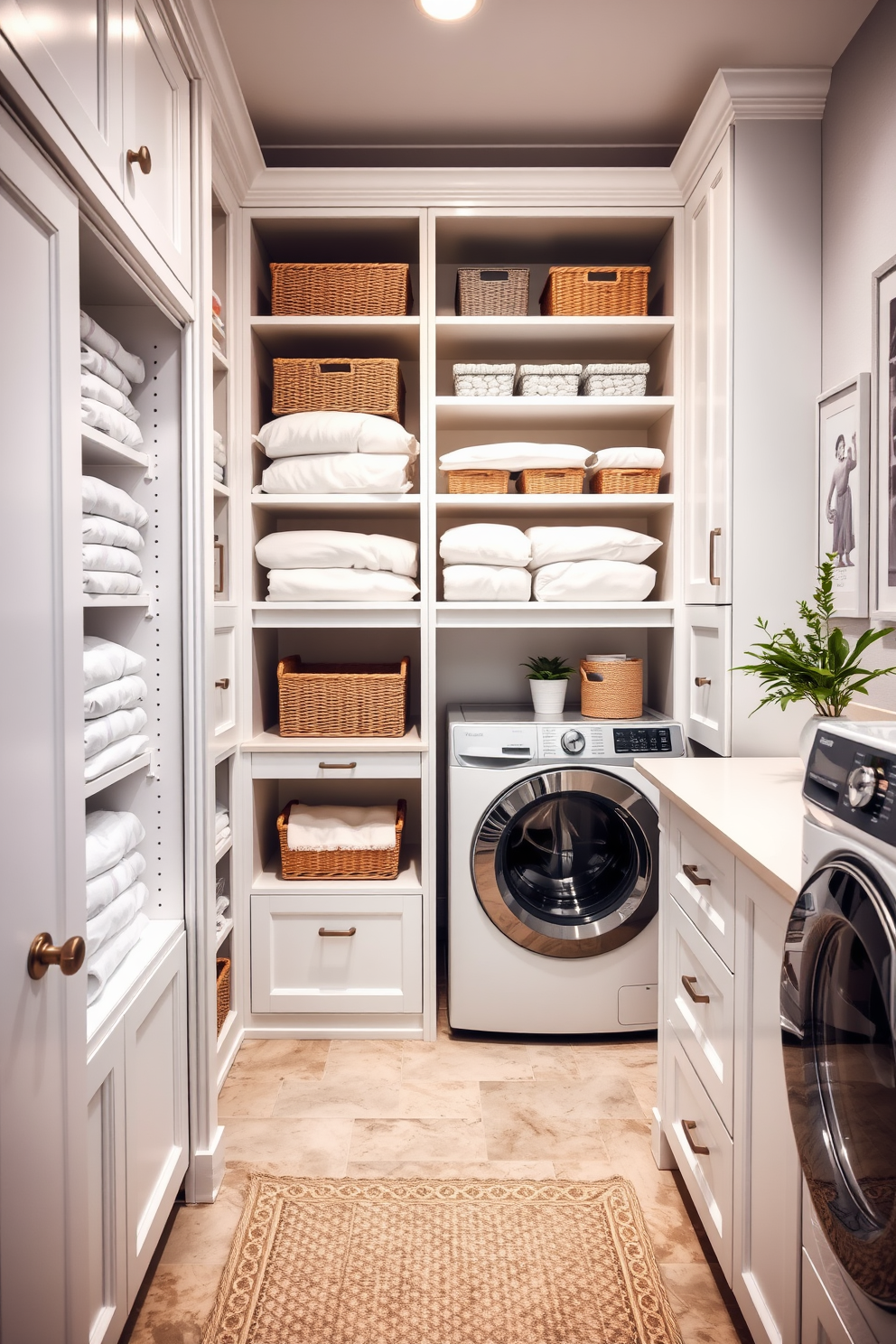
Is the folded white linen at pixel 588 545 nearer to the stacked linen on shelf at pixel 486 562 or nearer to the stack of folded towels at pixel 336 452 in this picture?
the stacked linen on shelf at pixel 486 562

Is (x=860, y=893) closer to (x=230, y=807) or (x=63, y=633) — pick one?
(x=63, y=633)

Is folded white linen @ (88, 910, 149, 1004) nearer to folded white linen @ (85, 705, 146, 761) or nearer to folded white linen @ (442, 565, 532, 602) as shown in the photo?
folded white linen @ (85, 705, 146, 761)

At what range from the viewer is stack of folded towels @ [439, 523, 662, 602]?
252 centimetres

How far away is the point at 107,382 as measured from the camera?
152cm

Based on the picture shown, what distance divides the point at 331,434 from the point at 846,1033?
6.74ft

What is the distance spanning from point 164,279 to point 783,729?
5.81ft

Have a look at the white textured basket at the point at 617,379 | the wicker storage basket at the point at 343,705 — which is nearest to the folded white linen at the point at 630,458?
the white textured basket at the point at 617,379

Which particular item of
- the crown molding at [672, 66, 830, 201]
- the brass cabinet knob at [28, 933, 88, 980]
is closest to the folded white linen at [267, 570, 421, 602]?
the crown molding at [672, 66, 830, 201]

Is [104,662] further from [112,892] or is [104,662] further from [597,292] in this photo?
[597,292]

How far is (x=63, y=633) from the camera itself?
111cm

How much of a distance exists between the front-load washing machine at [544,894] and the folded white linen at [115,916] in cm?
105

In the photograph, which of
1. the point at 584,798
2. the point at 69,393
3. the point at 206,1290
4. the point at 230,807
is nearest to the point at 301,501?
the point at 230,807

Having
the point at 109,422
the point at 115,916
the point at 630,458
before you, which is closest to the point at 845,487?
the point at 630,458

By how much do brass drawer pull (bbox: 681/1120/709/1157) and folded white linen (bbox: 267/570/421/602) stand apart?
1.55 m
